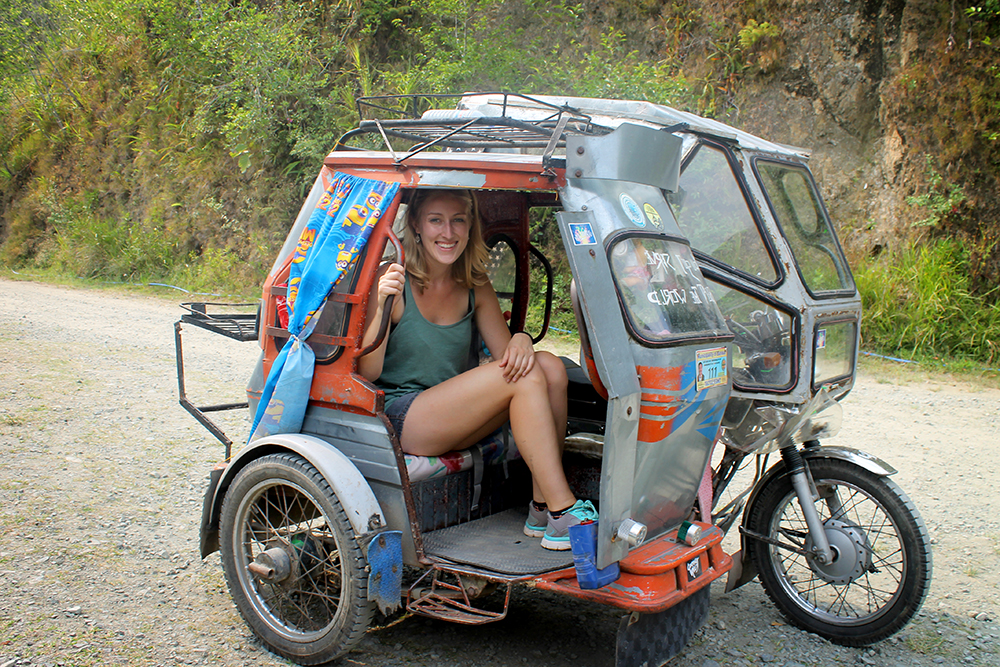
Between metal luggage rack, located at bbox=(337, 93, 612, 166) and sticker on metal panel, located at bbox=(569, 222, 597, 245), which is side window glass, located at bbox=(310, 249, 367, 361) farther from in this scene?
sticker on metal panel, located at bbox=(569, 222, 597, 245)

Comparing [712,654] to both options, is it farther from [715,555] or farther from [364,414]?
[364,414]

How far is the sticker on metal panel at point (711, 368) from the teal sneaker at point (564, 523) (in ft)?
2.01

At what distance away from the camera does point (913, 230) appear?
9.78 meters

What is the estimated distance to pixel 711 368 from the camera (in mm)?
3076

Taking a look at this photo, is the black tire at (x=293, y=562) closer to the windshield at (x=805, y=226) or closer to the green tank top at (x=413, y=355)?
the green tank top at (x=413, y=355)

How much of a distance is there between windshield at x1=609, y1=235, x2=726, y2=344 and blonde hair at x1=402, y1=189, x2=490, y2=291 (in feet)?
2.77

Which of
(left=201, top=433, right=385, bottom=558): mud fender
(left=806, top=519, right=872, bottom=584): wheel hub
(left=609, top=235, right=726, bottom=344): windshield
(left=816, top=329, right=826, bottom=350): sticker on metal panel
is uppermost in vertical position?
(left=609, top=235, right=726, bottom=344): windshield

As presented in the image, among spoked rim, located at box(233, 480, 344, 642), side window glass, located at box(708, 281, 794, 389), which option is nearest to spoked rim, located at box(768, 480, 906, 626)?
side window glass, located at box(708, 281, 794, 389)

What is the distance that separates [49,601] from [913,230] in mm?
9502

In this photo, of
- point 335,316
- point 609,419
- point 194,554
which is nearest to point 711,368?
point 609,419

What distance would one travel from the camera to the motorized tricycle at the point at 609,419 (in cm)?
292

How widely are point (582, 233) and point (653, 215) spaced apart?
408 mm

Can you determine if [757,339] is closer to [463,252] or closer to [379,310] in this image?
[463,252]

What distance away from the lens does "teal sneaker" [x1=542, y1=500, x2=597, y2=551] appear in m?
3.08
